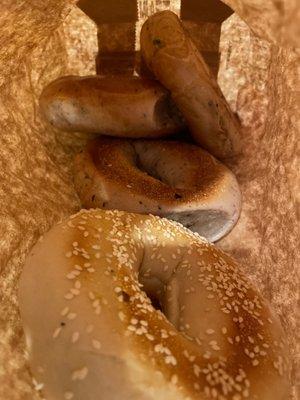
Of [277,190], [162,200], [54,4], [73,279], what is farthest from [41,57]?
[73,279]

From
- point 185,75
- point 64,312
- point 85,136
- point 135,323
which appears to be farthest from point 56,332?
point 85,136

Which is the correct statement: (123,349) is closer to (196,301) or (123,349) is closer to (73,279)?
(73,279)

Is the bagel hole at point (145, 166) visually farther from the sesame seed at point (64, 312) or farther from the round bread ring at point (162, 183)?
the sesame seed at point (64, 312)

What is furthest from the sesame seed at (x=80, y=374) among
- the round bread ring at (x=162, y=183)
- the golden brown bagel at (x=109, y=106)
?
the golden brown bagel at (x=109, y=106)

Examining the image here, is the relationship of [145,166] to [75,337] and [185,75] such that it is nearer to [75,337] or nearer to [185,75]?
[185,75]

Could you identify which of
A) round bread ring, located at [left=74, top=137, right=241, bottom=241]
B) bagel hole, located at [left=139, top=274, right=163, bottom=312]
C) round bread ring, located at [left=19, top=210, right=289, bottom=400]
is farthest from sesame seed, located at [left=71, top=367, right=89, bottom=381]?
round bread ring, located at [left=74, top=137, right=241, bottom=241]

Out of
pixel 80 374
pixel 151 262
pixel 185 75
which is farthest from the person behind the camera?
pixel 185 75
